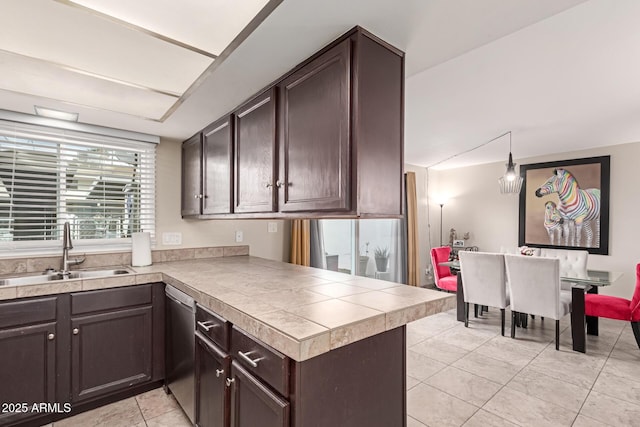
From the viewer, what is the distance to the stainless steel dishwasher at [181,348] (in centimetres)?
183

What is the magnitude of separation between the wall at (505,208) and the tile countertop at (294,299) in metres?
4.38

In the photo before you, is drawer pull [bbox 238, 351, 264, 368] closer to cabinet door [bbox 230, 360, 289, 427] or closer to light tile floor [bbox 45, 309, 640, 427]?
cabinet door [bbox 230, 360, 289, 427]

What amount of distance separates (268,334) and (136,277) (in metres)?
1.57

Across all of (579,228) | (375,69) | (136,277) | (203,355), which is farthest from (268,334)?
(579,228)

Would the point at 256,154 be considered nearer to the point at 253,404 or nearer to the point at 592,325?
the point at 253,404

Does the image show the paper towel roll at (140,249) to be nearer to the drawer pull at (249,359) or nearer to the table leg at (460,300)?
the drawer pull at (249,359)

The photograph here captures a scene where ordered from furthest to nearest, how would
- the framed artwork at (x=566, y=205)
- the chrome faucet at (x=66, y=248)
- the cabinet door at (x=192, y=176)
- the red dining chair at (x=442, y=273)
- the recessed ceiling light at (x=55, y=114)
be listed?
the framed artwork at (x=566, y=205)
the red dining chair at (x=442, y=273)
the cabinet door at (x=192, y=176)
the chrome faucet at (x=66, y=248)
the recessed ceiling light at (x=55, y=114)

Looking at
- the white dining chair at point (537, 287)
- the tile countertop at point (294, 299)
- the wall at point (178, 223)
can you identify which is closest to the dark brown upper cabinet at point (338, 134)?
the tile countertop at point (294, 299)

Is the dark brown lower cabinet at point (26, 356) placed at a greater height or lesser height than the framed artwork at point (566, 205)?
lesser

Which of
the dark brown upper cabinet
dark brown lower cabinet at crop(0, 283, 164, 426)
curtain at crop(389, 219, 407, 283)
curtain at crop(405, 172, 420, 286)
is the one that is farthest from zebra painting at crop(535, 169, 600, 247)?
dark brown lower cabinet at crop(0, 283, 164, 426)

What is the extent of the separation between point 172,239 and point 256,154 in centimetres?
153

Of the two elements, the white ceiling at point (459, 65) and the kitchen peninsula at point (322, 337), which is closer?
the kitchen peninsula at point (322, 337)

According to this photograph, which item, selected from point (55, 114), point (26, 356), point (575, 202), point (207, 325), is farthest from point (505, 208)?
point (26, 356)

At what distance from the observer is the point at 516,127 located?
353cm
